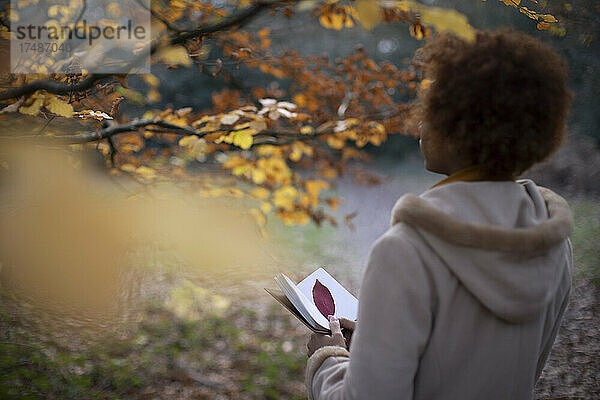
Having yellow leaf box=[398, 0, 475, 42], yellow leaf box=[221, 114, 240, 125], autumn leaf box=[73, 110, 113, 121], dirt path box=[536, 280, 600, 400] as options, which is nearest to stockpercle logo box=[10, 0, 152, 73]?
autumn leaf box=[73, 110, 113, 121]

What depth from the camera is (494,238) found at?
0.67 meters

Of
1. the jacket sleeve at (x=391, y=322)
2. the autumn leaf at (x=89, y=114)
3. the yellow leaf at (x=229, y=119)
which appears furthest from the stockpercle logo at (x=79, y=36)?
the jacket sleeve at (x=391, y=322)

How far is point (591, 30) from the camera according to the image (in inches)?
105

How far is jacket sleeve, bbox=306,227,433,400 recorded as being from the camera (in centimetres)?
67

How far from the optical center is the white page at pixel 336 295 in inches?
40.6

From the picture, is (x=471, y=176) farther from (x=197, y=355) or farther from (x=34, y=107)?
(x=197, y=355)

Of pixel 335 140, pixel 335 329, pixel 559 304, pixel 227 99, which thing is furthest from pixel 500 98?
pixel 227 99

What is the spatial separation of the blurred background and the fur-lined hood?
0.25m

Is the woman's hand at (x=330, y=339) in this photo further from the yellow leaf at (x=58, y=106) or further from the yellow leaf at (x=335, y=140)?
the yellow leaf at (x=335, y=140)

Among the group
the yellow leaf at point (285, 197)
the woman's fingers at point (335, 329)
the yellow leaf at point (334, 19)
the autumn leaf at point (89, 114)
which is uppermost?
the yellow leaf at point (334, 19)

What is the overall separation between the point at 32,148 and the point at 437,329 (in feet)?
5.17

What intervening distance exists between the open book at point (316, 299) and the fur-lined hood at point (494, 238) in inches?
11.3

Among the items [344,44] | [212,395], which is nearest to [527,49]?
[212,395]

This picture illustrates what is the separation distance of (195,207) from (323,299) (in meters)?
2.40
